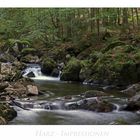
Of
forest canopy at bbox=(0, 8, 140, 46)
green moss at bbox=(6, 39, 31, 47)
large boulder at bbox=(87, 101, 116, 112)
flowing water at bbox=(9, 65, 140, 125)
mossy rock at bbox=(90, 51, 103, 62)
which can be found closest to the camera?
flowing water at bbox=(9, 65, 140, 125)

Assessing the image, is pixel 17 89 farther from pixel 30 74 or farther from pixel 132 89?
pixel 132 89

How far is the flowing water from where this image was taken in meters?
4.88

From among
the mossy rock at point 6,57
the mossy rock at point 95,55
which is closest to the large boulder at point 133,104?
the mossy rock at point 95,55

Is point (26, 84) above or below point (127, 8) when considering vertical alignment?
below

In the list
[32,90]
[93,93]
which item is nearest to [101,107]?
[93,93]

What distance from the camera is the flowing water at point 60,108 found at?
488cm

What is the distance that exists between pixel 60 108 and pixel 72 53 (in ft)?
1.98

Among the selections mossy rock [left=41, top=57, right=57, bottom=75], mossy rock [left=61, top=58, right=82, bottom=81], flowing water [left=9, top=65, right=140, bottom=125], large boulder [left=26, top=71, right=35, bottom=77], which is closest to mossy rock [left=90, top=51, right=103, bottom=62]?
mossy rock [left=61, top=58, right=82, bottom=81]

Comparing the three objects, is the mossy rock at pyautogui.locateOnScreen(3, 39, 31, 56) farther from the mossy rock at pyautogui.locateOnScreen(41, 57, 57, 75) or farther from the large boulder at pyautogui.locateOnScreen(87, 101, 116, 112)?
the large boulder at pyautogui.locateOnScreen(87, 101, 116, 112)

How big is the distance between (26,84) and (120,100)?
99 cm

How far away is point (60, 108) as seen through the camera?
17.2ft
